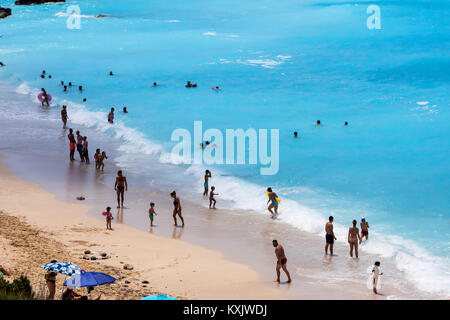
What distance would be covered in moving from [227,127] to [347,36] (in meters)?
38.8

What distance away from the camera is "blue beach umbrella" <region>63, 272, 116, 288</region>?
11.4 metres

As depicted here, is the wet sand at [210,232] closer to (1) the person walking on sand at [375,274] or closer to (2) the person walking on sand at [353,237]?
(1) the person walking on sand at [375,274]

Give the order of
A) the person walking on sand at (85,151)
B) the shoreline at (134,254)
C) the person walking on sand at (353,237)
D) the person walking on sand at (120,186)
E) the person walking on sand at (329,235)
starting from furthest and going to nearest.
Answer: the person walking on sand at (85,151) < the person walking on sand at (120,186) < the person walking on sand at (329,235) < the person walking on sand at (353,237) < the shoreline at (134,254)

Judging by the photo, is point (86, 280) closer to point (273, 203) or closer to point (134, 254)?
point (134, 254)

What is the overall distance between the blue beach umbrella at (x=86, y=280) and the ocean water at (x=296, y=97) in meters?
8.14

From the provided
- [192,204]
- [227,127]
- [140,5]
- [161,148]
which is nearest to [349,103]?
[227,127]

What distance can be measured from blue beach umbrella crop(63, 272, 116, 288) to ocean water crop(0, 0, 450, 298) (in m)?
8.14

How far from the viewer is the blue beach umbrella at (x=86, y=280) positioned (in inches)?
450

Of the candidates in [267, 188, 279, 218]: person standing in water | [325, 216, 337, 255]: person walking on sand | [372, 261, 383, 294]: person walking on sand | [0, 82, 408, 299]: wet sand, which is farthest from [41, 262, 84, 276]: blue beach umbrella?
[267, 188, 279, 218]: person standing in water

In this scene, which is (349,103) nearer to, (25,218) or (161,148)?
(161,148)

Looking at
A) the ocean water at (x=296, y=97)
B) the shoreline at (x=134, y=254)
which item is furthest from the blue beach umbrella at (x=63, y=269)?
the ocean water at (x=296, y=97)

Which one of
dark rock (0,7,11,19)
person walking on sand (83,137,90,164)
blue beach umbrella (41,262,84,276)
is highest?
dark rock (0,7,11,19)

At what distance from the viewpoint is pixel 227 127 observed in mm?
35062

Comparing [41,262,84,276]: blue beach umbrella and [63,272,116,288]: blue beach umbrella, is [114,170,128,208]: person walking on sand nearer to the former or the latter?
[41,262,84,276]: blue beach umbrella
